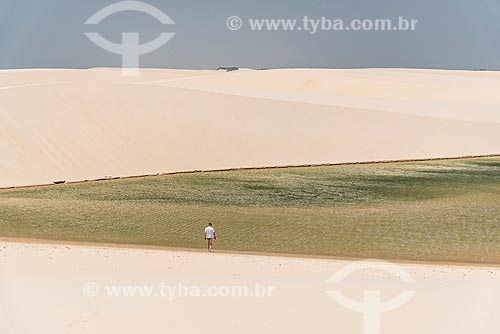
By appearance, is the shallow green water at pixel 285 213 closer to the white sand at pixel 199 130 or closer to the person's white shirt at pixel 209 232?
the person's white shirt at pixel 209 232

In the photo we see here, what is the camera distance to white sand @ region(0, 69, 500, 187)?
3297 cm

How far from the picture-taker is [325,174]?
103 feet

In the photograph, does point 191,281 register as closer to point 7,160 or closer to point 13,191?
point 13,191

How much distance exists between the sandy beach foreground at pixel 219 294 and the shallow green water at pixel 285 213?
2498 millimetres

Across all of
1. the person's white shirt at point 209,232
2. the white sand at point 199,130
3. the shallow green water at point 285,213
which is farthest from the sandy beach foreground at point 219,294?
the white sand at point 199,130

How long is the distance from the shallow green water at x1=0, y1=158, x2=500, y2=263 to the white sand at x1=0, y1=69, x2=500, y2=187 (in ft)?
16.5

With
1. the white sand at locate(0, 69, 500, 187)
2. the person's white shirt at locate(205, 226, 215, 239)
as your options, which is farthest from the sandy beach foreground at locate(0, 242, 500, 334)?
the white sand at locate(0, 69, 500, 187)

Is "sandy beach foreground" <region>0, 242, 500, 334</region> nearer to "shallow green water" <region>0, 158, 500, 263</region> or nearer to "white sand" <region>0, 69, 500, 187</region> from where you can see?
"shallow green water" <region>0, 158, 500, 263</region>

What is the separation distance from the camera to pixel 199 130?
1604 inches

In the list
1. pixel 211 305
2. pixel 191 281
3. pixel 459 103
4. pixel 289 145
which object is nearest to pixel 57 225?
pixel 191 281

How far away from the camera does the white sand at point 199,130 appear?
108 feet

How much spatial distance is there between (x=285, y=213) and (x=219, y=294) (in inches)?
379

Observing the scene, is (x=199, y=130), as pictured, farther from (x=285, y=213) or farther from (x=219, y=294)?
(x=219, y=294)

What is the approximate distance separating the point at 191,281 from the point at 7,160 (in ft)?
68.4
